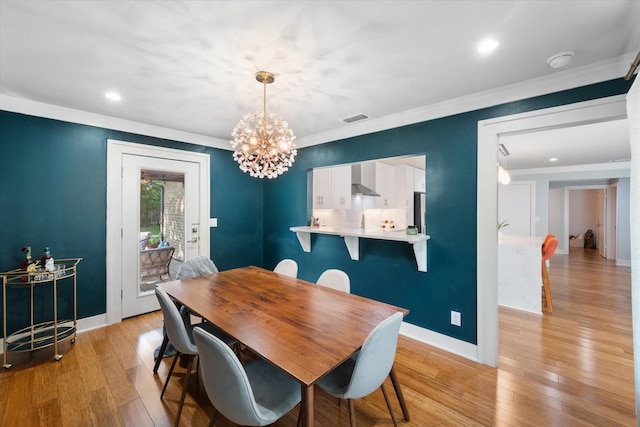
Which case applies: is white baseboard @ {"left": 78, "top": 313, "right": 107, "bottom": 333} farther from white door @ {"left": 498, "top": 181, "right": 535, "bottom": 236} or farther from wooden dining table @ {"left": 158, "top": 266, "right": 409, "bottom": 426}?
white door @ {"left": 498, "top": 181, "right": 535, "bottom": 236}

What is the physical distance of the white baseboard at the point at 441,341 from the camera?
242cm

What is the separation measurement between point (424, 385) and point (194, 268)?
2.40m

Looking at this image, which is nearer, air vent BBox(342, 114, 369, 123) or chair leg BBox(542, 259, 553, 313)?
air vent BBox(342, 114, 369, 123)

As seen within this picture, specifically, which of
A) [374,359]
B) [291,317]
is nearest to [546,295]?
[374,359]

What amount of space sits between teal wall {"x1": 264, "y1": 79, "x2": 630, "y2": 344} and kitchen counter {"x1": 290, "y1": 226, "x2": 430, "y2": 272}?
0.08 metres

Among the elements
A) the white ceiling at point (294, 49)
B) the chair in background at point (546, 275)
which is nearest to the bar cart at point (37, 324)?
the white ceiling at point (294, 49)

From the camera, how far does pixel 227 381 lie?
113 centimetres

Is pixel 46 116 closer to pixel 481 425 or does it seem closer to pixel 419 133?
pixel 419 133

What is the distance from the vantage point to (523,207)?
6734mm

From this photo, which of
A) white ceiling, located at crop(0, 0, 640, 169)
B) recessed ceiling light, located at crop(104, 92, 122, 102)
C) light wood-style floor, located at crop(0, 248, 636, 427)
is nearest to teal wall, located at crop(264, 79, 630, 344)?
white ceiling, located at crop(0, 0, 640, 169)

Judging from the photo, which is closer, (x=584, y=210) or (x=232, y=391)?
(x=232, y=391)

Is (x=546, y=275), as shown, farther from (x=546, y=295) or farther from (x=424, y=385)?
(x=424, y=385)

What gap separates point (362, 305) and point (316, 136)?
2.55 meters

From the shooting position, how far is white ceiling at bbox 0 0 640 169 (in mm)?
1380
